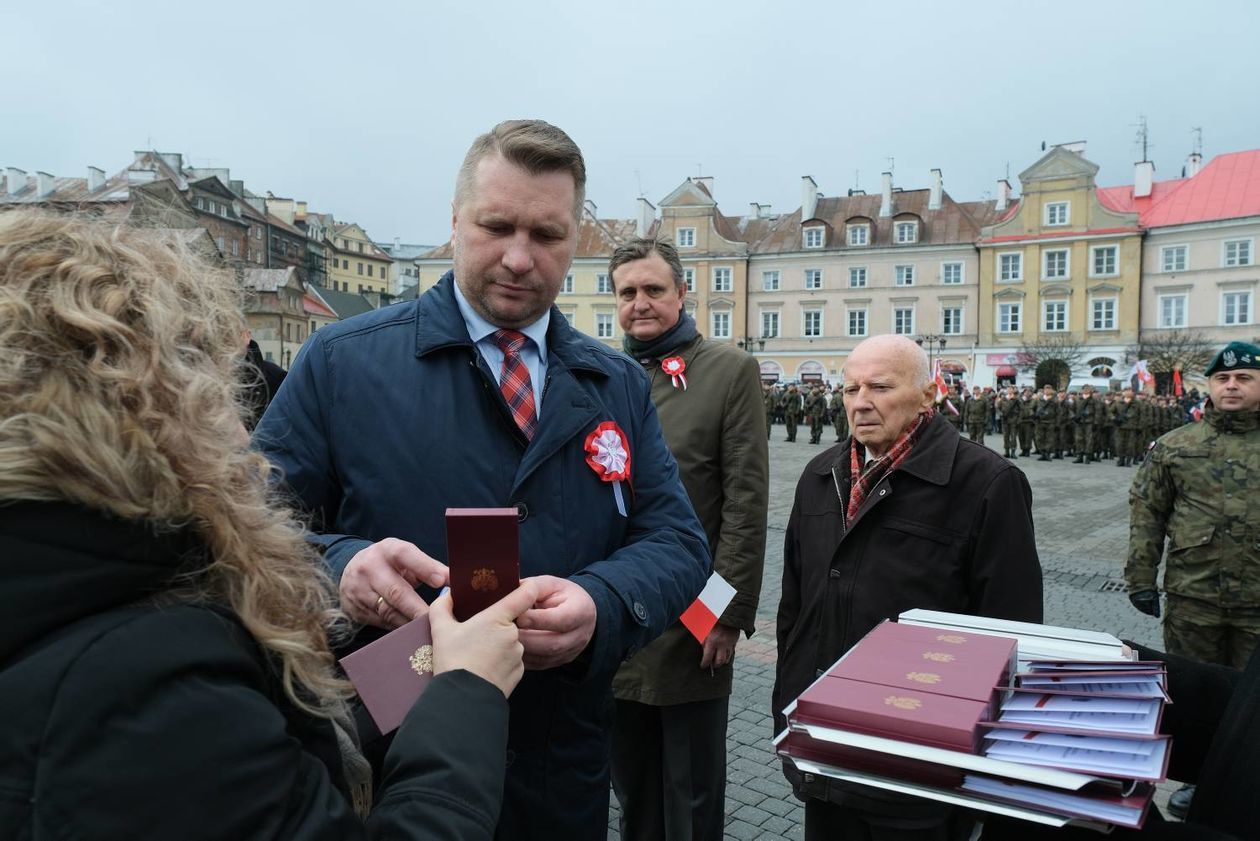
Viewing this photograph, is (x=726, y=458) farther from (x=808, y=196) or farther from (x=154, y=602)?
(x=808, y=196)

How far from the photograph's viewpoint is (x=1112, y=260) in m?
48.3

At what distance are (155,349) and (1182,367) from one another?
1944 inches

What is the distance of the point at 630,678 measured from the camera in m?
3.12

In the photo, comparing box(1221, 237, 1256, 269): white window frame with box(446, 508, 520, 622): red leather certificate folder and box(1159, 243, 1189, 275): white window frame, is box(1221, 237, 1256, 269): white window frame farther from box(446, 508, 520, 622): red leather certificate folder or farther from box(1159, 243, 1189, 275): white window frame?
box(446, 508, 520, 622): red leather certificate folder

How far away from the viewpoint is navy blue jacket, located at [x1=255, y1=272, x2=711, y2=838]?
182 centimetres

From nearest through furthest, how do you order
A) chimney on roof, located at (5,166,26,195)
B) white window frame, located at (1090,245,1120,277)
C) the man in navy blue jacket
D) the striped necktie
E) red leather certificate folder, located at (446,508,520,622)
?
red leather certificate folder, located at (446,508,520,622) < the man in navy blue jacket < the striped necktie < white window frame, located at (1090,245,1120,277) < chimney on roof, located at (5,166,26,195)

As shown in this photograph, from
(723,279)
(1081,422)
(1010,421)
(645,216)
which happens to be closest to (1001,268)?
(723,279)

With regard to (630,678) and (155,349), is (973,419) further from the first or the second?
(155,349)

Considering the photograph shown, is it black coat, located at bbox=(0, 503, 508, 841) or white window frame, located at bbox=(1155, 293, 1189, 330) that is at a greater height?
white window frame, located at bbox=(1155, 293, 1189, 330)

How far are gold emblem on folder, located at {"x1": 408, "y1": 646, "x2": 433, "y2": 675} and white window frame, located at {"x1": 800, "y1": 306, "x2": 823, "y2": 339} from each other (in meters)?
56.7

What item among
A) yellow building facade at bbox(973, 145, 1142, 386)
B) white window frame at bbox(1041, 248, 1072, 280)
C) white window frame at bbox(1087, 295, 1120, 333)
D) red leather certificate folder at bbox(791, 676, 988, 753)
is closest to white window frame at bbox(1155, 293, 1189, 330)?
yellow building facade at bbox(973, 145, 1142, 386)

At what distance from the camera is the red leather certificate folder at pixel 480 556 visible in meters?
1.29

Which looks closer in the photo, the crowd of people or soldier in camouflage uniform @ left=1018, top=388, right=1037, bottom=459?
the crowd of people

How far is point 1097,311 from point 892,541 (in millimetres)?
53750
